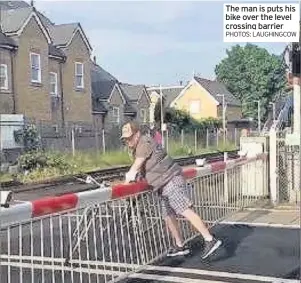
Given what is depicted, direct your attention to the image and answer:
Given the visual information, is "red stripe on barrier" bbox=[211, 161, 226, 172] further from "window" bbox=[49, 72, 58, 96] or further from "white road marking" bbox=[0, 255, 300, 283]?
"window" bbox=[49, 72, 58, 96]

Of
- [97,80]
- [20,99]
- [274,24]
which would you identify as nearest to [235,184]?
[274,24]

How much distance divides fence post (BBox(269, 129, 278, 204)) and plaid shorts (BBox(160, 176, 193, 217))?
15.3 feet

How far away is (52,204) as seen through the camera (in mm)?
4867

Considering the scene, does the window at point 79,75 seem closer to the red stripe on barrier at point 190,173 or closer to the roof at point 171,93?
the red stripe on barrier at point 190,173

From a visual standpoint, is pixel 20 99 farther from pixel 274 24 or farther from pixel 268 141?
pixel 274 24

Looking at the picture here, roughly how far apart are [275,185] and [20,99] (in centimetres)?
2648

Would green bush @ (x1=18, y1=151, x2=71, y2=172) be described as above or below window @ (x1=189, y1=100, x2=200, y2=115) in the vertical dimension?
below

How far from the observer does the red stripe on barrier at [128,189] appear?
5.89m

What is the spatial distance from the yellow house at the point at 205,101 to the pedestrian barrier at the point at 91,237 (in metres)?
67.4

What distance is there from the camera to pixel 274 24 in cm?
384

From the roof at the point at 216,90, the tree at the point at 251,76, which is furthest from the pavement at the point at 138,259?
the tree at the point at 251,76

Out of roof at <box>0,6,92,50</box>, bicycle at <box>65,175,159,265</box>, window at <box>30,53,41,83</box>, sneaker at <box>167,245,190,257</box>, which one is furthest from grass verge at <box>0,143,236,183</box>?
sneaker at <box>167,245,190,257</box>

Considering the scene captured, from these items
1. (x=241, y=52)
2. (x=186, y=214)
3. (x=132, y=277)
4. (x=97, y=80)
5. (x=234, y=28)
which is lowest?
(x=132, y=277)

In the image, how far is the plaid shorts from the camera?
6.57 metres
